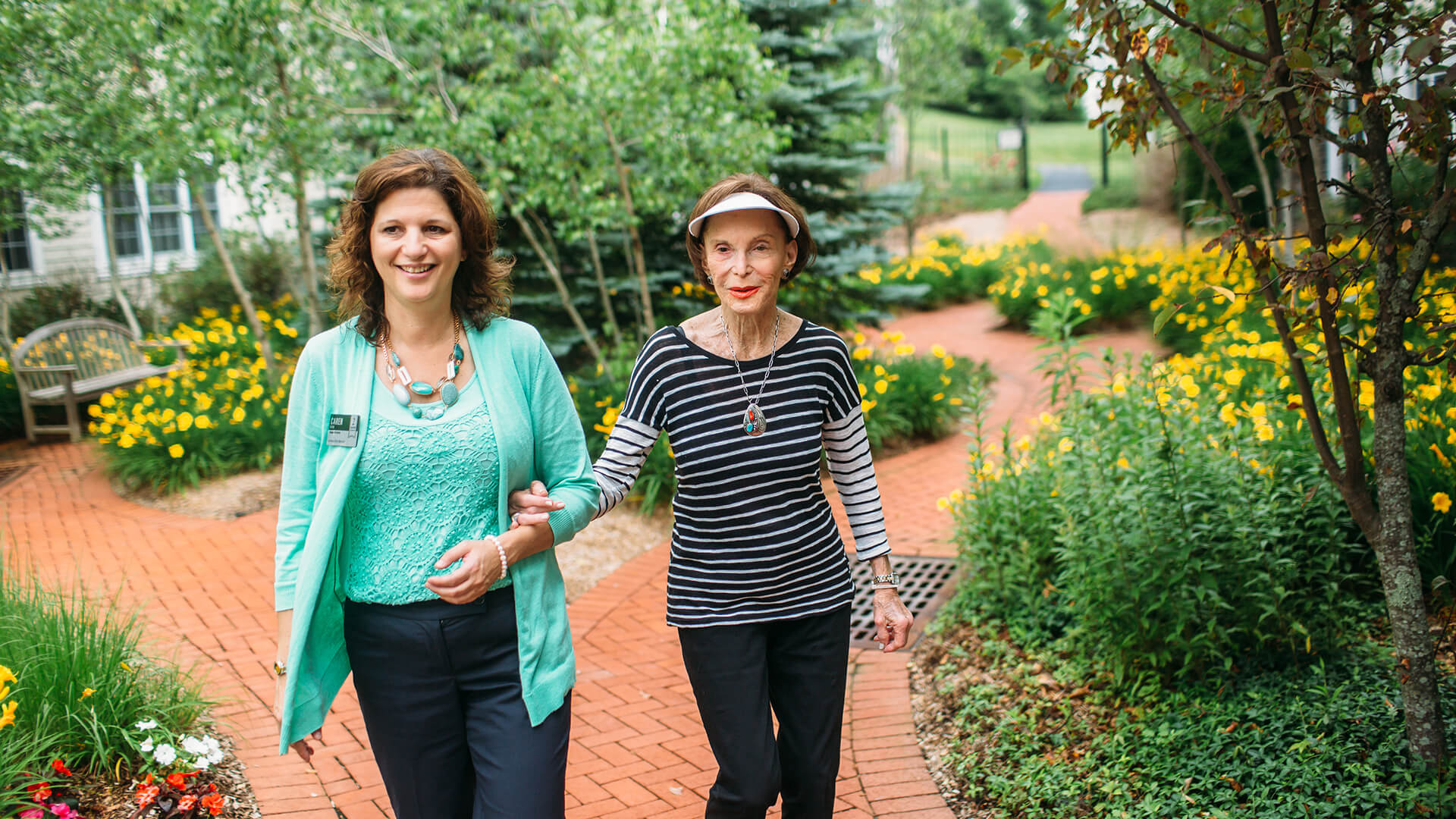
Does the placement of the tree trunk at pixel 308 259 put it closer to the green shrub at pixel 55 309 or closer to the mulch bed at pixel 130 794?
the green shrub at pixel 55 309

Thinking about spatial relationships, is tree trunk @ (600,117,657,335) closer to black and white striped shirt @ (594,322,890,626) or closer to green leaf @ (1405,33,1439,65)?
black and white striped shirt @ (594,322,890,626)

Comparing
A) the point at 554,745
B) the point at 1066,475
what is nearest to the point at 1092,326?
the point at 1066,475

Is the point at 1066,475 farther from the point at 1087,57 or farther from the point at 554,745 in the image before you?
the point at 554,745

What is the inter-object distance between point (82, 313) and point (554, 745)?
11447mm

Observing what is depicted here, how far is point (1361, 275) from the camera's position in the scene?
271 cm

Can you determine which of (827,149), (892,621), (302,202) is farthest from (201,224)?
(892,621)

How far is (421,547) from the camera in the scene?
86.6 inches

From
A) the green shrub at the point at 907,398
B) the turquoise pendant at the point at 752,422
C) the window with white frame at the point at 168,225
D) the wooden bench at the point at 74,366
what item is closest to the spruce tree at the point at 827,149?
the green shrub at the point at 907,398

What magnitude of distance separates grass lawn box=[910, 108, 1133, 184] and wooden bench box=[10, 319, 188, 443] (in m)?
21.5

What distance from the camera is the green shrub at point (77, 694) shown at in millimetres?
3158

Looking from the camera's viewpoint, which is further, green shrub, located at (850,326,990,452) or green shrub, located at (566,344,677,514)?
green shrub, located at (850,326,990,452)

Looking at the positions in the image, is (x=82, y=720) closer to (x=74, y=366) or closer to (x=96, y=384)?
(x=74, y=366)

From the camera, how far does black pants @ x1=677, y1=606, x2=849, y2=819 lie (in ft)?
7.70

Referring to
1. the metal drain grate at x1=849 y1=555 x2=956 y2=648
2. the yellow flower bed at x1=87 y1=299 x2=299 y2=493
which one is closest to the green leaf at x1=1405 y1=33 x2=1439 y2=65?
the metal drain grate at x1=849 y1=555 x2=956 y2=648
